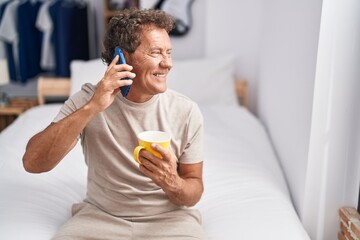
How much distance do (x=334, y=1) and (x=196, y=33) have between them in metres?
1.74

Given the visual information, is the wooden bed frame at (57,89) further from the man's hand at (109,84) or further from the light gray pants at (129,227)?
the man's hand at (109,84)

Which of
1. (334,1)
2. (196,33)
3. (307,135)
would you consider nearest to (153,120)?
(307,135)

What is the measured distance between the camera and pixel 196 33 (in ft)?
9.54

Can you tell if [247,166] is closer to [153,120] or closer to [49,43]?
[153,120]

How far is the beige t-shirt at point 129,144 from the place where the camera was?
115cm

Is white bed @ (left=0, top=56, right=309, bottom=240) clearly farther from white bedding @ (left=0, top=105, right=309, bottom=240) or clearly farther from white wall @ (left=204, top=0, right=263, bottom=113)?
white wall @ (left=204, top=0, right=263, bottom=113)

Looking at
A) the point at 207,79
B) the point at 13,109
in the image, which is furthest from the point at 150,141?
the point at 13,109

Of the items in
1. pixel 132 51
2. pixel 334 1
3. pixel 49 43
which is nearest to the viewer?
pixel 132 51

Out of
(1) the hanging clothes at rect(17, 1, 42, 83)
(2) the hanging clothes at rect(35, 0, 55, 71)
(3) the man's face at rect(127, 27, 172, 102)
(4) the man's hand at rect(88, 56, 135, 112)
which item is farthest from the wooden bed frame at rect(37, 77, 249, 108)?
(4) the man's hand at rect(88, 56, 135, 112)

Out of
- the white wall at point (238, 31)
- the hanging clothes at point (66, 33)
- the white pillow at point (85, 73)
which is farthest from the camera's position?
the hanging clothes at point (66, 33)

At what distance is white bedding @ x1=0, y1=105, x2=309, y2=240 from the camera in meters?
1.25

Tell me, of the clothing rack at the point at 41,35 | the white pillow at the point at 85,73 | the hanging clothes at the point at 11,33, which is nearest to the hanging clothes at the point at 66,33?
the clothing rack at the point at 41,35

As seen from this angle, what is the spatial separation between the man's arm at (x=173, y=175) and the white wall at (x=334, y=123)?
1.40 feet

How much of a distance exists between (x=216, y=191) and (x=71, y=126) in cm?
73
